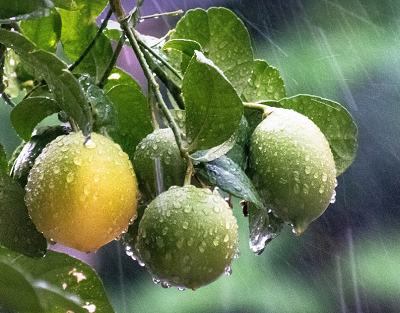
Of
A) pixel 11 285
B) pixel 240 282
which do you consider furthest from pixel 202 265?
pixel 240 282

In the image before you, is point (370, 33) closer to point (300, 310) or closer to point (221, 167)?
point (300, 310)

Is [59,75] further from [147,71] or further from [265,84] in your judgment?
[265,84]

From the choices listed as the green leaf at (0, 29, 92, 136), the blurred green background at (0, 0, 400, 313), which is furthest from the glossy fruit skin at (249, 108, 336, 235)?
the blurred green background at (0, 0, 400, 313)

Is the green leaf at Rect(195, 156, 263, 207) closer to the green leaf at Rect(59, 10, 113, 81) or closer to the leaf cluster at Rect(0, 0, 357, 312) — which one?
the leaf cluster at Rect(0, 0, 357, 312)

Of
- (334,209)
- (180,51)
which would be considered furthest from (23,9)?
(334,209)

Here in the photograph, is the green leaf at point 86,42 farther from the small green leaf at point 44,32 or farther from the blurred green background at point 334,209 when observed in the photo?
the blurred green background at point 334,209

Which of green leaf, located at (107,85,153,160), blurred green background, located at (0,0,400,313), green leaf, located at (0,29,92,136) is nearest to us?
green leaf, located at (0,29,92,136)
